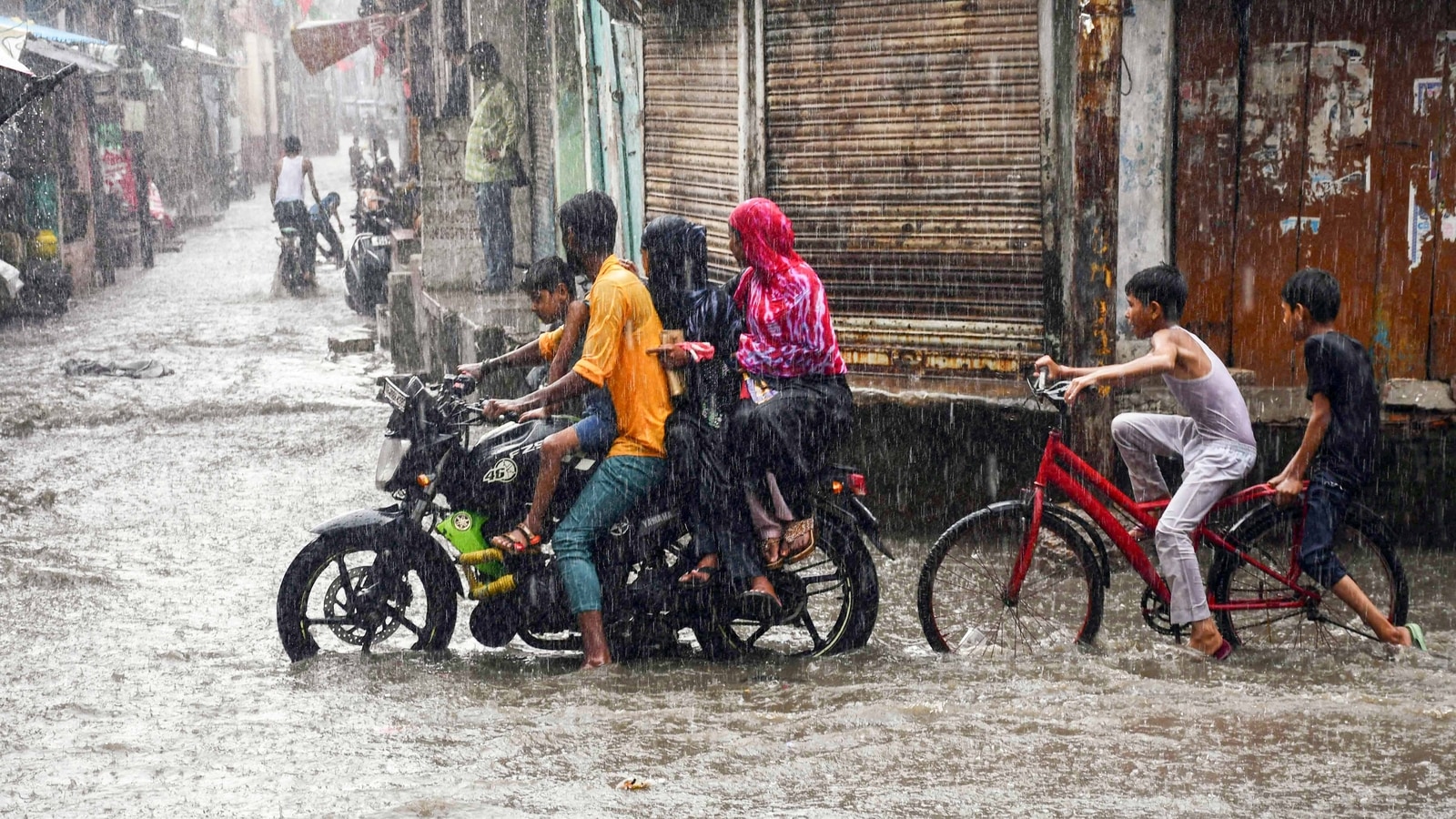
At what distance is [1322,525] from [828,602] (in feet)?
5.95

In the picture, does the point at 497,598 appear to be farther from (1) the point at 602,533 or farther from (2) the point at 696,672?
(2) the point at 696,672

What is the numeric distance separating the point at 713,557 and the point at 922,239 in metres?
3.19

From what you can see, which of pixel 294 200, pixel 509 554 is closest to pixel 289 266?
pixel 294 200

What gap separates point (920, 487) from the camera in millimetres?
8125

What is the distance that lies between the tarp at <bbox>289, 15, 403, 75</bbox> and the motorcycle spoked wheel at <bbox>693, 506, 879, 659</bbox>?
1814cm

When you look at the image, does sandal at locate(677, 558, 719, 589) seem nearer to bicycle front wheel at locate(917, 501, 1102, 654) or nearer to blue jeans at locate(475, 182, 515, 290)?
bicycle front wheel at locate(917, 501, 1102, 654)

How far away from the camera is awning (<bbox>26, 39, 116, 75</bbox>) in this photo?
18.1 meters

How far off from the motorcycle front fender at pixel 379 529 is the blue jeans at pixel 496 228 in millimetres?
8049

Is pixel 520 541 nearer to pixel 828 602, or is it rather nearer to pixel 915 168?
pixel 828 602

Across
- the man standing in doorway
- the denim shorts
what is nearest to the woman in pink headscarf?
the denim shorts

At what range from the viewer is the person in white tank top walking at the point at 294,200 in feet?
61.8

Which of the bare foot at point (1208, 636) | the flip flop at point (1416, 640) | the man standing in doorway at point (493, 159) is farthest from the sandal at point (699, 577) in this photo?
the man standing in doorway at point (493, 159)

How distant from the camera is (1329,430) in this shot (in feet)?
17.2

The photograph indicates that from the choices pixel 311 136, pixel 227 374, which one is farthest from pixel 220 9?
pixel 227 374
